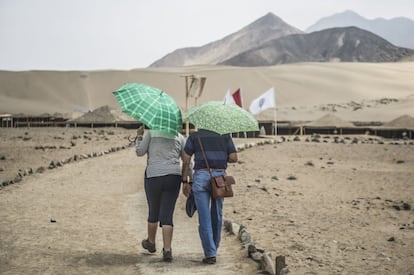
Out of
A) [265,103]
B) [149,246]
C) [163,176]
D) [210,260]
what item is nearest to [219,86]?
[265,103]

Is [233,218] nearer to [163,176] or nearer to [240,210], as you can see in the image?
[240,210]

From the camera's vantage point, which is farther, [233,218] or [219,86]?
[219,86]

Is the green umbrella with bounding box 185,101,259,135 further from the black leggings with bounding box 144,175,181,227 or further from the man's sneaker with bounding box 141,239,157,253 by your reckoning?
the man's sneaker with bounding box 141,239,157,253

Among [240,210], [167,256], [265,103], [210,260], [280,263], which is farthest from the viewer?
[265,103]

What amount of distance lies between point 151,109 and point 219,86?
83.0m

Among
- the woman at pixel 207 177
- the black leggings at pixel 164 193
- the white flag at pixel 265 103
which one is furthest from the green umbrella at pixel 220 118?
the white flag at pixel 265 103

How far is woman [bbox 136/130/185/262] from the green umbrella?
1.24ft

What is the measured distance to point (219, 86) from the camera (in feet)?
293

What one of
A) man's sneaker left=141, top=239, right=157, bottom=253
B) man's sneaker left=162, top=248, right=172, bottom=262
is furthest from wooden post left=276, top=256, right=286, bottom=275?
man's sneaker left=141, top=239, right=157, bottom=253

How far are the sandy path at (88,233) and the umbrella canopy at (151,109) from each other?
1.46 meters

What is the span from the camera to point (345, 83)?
92.8m

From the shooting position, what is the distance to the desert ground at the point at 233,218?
23.1ft

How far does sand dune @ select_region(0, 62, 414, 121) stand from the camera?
8119cm

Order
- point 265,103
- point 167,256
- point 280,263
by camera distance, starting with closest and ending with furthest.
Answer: point 280,263, point 167,256, point 265,103
